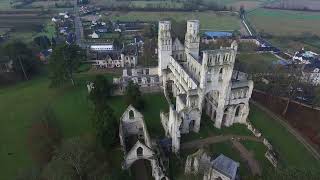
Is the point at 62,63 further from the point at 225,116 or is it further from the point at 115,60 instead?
the point at 225,116

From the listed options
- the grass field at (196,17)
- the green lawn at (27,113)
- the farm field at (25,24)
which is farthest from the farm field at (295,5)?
the green lawn at (27,113)

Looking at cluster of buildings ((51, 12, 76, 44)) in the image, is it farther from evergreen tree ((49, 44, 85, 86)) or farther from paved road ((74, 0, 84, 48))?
evergreen tree ((49, 44, 85, 86))

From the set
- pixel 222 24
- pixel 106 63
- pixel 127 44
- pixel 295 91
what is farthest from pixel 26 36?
pixel 295 91

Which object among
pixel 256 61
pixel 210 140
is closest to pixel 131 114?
pixel 210 140

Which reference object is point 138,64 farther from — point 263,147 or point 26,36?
point 26,36

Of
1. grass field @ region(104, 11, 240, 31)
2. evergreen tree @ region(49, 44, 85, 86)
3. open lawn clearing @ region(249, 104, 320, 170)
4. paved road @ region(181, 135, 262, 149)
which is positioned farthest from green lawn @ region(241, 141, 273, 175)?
grass field @ region(104, 11, 240, 31)

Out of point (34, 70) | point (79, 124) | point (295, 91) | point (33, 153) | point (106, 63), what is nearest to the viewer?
point (33, 153)

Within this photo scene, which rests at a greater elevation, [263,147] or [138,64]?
[138,64]
